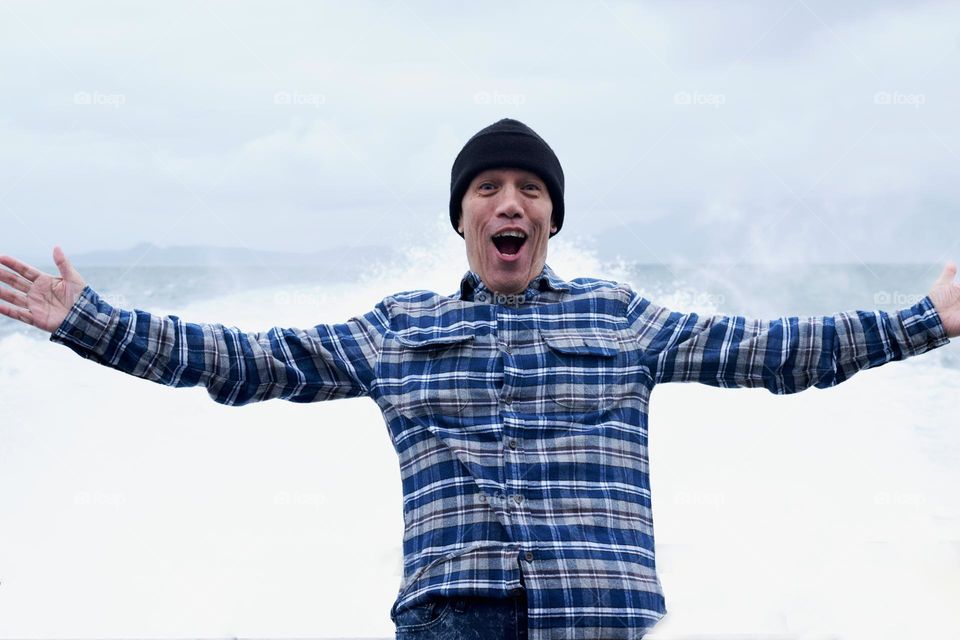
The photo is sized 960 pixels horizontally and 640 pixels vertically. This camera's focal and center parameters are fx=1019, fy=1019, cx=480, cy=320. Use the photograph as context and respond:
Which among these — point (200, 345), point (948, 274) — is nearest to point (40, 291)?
point (200, 345)

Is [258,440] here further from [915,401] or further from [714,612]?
[915,401]

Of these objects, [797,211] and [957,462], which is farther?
[797,211]

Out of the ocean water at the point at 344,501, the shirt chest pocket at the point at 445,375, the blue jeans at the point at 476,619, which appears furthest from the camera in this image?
the ocean water at the point at 344,501

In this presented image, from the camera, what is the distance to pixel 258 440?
28.9 ft

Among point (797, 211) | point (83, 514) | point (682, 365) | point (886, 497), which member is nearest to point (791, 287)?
point (797, 211)

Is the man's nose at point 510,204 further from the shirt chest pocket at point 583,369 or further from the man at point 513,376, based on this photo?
the shirt chest pocket at point 583,369

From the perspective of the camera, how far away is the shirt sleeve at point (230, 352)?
1872 mm

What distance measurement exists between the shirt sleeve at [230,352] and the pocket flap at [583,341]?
346mm

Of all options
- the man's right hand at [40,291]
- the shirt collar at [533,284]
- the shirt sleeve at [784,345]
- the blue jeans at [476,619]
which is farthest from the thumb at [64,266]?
the shirt sleeve at [784,345]

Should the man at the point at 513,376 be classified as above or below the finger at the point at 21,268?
below

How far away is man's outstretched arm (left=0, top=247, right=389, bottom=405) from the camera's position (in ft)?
6.11

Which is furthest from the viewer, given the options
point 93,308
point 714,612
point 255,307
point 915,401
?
point 255,307

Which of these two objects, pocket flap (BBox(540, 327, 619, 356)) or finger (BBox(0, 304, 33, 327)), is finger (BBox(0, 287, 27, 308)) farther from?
pocket flap (BBox(540, 327, 619, 356))

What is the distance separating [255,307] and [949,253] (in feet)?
39.6
